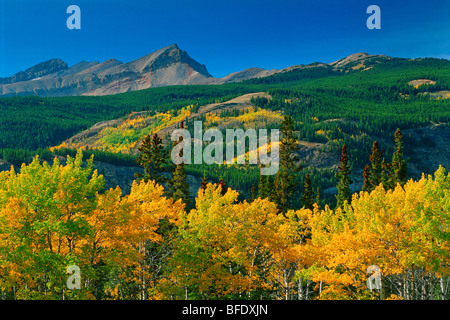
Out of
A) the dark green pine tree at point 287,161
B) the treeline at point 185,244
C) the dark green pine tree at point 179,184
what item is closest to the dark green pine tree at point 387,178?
the dark green pine tree at point 287,161

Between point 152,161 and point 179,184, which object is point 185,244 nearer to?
point 152,161

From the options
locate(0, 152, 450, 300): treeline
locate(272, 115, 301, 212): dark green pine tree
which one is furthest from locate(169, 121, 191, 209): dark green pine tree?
locate(272, 115, 301, 212): dark green pine tree

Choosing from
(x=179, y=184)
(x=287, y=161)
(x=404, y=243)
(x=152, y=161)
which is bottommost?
(x=404, y=243)

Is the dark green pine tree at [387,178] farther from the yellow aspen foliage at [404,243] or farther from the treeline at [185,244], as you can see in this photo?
the yellow aspen foliage at [404,243]

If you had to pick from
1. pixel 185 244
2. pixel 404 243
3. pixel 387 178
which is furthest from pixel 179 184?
pixel 387 178

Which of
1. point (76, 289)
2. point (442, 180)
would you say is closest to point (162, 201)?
point (76, 289)

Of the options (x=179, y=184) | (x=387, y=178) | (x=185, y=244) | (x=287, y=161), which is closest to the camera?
(x=185, y=244)

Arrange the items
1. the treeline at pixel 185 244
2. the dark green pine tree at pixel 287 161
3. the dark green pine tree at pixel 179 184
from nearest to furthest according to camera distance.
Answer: the treeline at pixel 185 244 → the dark green pine tree at pixel 179 184 → the dark green pine tree at pixel 287 161

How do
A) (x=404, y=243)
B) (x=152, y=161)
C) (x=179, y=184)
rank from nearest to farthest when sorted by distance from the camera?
(x=404, y=243) < (x=152, y=161) < (x=179, y=184)

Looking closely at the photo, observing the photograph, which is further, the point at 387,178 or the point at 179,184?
the point at 387,178

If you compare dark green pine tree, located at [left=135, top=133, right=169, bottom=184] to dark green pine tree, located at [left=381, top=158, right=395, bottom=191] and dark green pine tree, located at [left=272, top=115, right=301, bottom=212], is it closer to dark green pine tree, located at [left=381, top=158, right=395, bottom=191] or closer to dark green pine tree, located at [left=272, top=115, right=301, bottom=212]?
dark green pine tree, located at [left=272, top=115, right=301, bottom=212]

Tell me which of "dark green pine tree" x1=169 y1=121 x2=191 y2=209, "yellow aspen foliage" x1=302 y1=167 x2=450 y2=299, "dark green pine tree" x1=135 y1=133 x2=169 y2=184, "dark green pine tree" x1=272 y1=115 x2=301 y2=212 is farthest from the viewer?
"dark green pine tree" x1=272 y1=115 x2=301 y2=212

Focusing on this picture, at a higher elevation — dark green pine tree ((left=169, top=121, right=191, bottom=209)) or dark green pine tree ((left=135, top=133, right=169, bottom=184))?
dark green pine tree ((left=135, top=133, right=169, bottom=184))

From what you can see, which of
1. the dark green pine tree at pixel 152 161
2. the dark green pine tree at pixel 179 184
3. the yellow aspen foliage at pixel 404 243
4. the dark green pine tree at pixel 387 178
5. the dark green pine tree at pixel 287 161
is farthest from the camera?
the dark green pine tree at pixel 387 178
